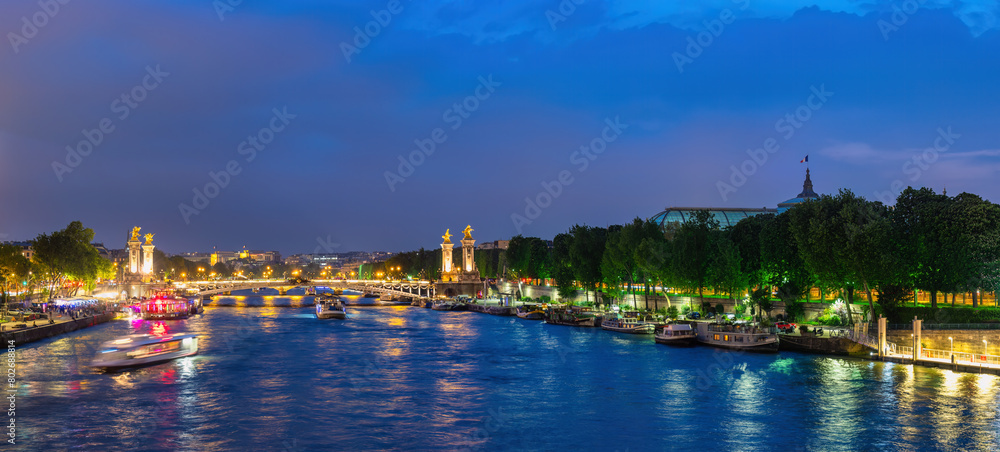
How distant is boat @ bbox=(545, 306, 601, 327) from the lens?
3359 inches

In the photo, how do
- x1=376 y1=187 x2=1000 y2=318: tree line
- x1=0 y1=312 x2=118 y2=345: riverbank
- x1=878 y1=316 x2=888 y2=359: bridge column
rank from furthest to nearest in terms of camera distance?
x1=0 y1=312 x2=118 y2=345: riverbank
x1=376 y1=187 x2=1000 y2=318: tree line
x1=878 y1=316 x2=888 y2=359: bridge column

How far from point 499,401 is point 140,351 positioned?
88.8 ft

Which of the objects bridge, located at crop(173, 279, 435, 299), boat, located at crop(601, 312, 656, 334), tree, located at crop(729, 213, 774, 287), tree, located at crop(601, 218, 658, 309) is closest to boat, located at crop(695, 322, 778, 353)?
boat, located at crop(601, 312, 656, 334)

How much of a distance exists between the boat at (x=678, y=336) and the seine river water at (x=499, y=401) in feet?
8.94

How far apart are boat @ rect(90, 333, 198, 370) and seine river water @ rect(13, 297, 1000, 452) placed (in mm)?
1005

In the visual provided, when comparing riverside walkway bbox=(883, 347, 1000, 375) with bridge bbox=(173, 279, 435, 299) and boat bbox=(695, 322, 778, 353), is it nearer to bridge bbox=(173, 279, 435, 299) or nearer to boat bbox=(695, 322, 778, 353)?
boat bbox=(695, 322, 778, 353)

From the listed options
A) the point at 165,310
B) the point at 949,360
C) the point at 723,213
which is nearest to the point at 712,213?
the point at 723,213

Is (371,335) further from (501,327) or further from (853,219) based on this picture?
(853,219)

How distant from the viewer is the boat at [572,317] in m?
85.3

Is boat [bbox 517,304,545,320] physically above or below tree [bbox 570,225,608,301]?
below

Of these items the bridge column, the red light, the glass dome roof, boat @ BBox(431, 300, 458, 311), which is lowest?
boat @ BBox(431, 300, 458, 311)

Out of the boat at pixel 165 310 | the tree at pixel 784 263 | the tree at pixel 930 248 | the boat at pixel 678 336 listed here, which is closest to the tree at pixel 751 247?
the tree at pixel 784 263

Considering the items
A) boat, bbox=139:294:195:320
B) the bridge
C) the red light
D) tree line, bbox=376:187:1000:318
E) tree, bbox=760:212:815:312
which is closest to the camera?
tree line, bbox=376:187:1000:318

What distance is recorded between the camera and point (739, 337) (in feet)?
195
